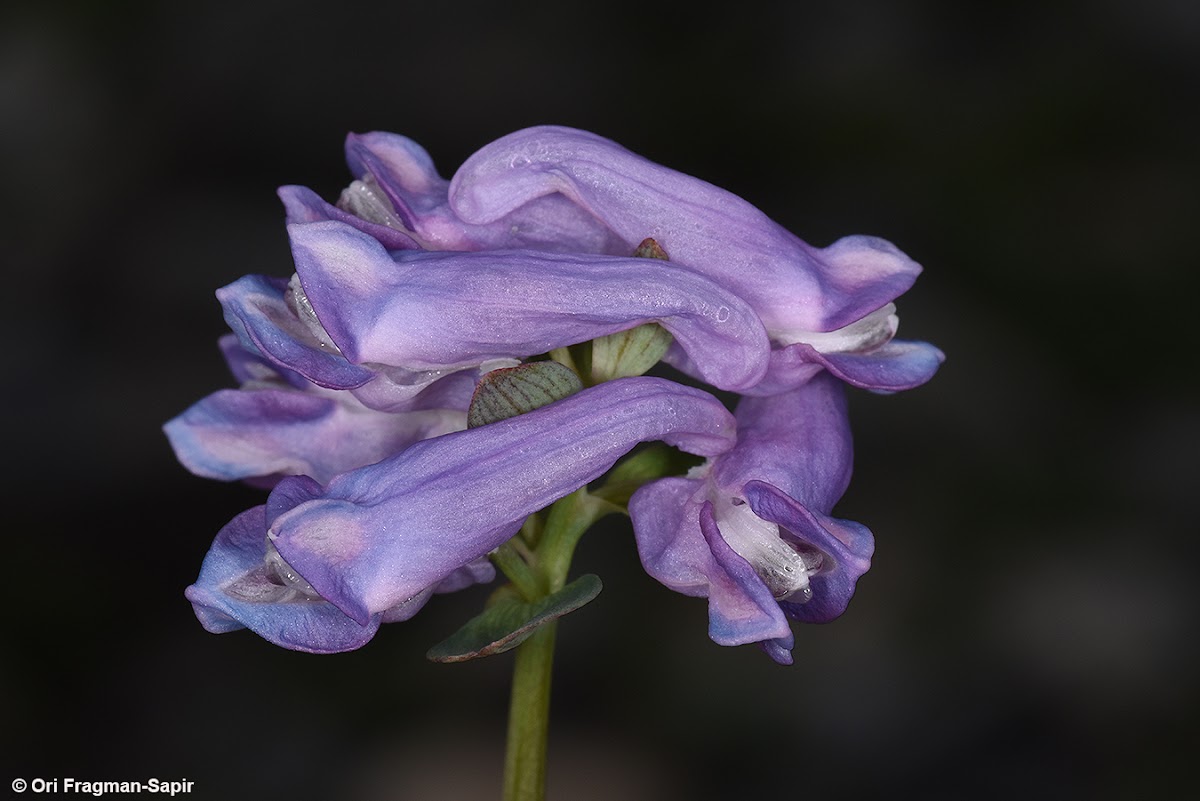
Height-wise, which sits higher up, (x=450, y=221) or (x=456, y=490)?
(x=450, y=221)

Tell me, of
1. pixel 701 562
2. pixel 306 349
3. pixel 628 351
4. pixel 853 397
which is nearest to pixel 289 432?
pixel 306 349

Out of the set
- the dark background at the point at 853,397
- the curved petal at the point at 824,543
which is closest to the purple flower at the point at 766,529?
the curved petal at the point at 824,543

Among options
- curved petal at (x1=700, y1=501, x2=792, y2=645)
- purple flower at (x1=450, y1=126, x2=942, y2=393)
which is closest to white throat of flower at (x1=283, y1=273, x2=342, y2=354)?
purple flower at (x1=450, y1=126, x2=942, y2=393)

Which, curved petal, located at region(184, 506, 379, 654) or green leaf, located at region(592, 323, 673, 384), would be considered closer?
curved petal, located at region(184, 506, 379, 654)

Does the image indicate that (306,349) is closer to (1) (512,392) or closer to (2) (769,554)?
(1) (512,392)

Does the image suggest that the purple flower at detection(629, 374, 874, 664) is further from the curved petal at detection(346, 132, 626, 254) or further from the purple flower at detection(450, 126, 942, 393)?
the curved petal at detection(346, 132, 626, 254)

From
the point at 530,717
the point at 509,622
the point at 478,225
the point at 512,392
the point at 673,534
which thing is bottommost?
the point at 530,717

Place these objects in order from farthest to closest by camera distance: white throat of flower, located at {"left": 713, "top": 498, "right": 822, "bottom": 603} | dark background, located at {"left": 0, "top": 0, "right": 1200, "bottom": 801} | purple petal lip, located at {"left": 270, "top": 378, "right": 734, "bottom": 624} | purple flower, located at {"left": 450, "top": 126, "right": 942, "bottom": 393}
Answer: dark background, located at {"left": 0, "top": 0, "right": 1200, "bottom": 801}
purple flower, located at {"left": 450, "top": 126, "right": 942, "bottom": 393}
white throat of flower, located at {"left": 713, "top": 498, "right": 822, "bottom": 603}
purple petal lip, located at {"left": 270, "top": 378, "right": 734, "bottom": 624}
